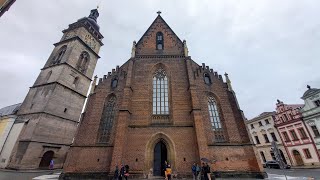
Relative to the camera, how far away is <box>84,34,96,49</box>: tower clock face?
33009 millimetres

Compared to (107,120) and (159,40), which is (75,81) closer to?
(107,120)

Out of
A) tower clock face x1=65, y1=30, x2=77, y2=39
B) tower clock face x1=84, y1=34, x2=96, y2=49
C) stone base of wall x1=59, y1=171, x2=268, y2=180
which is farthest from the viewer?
tower clock face x1=84, y1=34, x2=96, y2=49

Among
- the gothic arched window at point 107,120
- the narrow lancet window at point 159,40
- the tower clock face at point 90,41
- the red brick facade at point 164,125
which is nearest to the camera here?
the red brick facade at point 164,125

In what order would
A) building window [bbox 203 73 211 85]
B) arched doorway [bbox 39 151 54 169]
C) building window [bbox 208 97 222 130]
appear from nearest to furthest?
building window [bbox 208 97 222 130] < building window [bbox 203 73 211 85] < arched doorway [bbox 39 151 54 169]

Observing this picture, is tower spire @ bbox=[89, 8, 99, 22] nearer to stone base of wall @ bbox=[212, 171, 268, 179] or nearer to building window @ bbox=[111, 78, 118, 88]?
building window @ bbox=[111, 78, 118, 88]

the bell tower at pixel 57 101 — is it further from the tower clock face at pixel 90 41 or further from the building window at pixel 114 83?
the building window at pixel 114 83

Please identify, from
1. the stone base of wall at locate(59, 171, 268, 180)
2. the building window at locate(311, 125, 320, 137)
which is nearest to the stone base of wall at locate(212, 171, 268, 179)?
the stone base of wall at locate(59, 171, 268, 180)

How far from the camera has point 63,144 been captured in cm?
2436

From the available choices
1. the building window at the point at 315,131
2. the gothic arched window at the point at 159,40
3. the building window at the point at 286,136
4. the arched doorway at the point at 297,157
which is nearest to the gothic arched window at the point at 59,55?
the gothic arched window at the point at 159,40

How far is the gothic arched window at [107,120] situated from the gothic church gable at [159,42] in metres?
6.84

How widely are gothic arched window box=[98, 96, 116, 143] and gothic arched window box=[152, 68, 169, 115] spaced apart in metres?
4.37

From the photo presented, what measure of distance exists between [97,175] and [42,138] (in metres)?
12.4

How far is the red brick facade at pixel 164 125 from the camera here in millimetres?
14336

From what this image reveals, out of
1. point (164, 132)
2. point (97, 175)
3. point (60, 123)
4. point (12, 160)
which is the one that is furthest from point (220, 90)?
point (12, 160)
